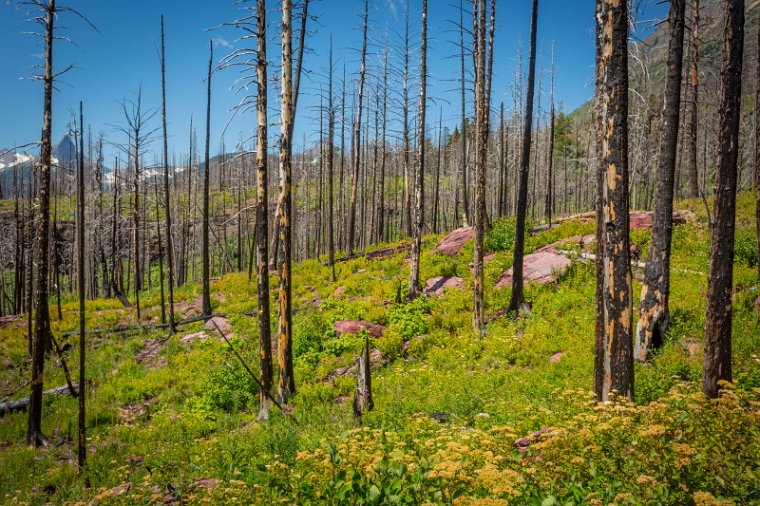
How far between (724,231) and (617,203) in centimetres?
200

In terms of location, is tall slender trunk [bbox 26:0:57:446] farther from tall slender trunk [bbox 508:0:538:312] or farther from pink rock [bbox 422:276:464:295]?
tall slender trunk [bbox 508:0:538:312]

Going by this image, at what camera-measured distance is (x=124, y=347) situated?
16781 mm

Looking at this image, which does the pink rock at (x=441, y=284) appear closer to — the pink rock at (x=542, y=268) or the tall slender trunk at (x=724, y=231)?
the pink rock at (x=542, y=268)

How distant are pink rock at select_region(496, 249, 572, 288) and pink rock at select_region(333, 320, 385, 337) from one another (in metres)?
4.71

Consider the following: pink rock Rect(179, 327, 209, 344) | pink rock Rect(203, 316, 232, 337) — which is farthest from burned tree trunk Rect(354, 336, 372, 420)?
pink rock Rect(179, 327, 209, 344)

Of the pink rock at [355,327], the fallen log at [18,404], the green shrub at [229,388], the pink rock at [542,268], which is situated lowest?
the fallen log at [18,404]

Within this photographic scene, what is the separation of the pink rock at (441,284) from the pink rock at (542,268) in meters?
1.69

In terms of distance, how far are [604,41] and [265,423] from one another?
9.97 m

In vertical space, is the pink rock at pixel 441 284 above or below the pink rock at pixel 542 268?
below

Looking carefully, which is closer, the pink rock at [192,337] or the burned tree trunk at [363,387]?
the burned tree trunk at [363,387]

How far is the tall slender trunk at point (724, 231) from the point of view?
6297 mm

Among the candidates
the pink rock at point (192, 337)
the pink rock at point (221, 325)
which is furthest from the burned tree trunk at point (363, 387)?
the pink rock at point (192, 337)

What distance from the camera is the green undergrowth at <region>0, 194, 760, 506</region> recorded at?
149 inches

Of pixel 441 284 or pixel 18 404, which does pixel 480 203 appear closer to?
pixel 441 284
